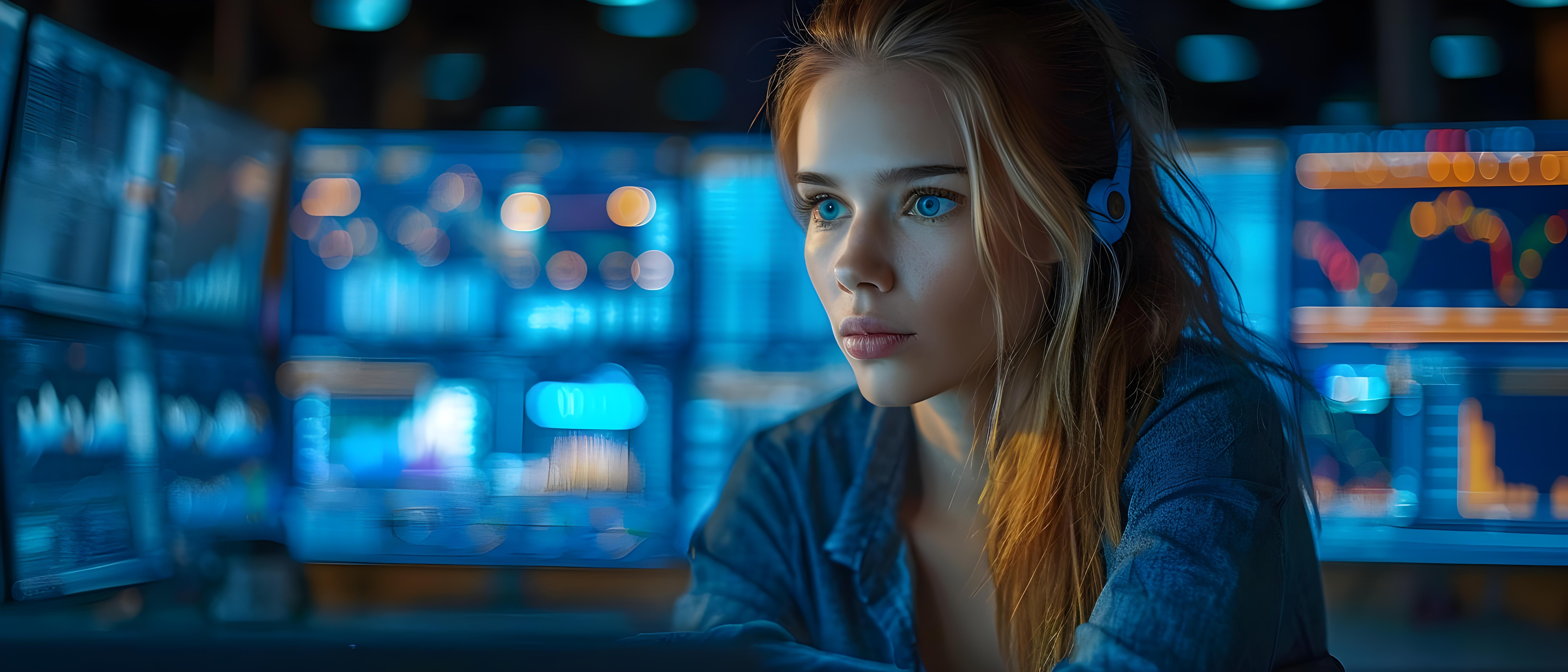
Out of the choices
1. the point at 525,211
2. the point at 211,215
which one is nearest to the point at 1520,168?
the point at 525,211

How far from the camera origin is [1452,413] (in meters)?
1.53

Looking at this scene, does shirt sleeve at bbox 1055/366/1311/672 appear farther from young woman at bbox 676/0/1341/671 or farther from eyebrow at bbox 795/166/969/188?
eyebrow at bbox 795/166/969/188

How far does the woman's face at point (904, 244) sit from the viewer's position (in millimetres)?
562

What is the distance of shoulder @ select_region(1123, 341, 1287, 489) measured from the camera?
1.58 ft

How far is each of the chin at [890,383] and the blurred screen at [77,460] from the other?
94cm

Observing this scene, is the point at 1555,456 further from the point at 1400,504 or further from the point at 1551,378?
the point at 1400,504

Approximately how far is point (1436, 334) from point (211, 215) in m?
2.21

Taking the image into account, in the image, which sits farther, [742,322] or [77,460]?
[742,322]

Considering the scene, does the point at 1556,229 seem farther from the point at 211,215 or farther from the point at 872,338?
A: the point at 211,215

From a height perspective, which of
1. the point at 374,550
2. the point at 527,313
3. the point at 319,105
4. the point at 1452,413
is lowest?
the point at 374,550

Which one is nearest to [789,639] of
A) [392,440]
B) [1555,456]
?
[392,440]

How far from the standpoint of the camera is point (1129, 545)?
1.56 feet

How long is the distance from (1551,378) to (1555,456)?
133mm

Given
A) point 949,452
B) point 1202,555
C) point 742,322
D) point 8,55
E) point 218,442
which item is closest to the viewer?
point 1202,555
